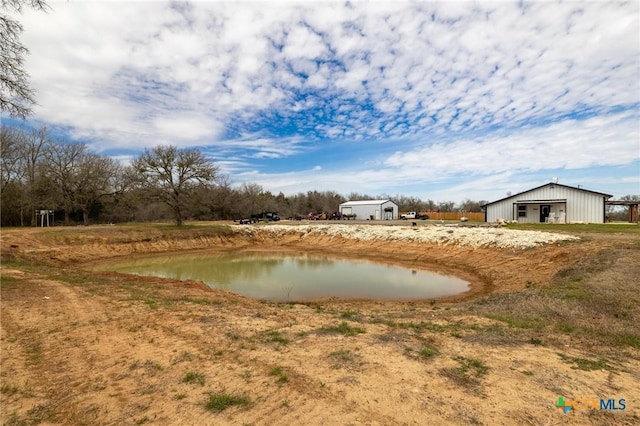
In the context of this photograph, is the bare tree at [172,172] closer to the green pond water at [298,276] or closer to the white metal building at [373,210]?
the green pond water at [298,276]

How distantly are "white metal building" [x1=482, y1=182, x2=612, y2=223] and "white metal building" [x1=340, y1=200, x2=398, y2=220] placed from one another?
19.7m

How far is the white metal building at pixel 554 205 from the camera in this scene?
2911 cm

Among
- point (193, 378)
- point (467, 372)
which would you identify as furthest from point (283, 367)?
point (467, 372)

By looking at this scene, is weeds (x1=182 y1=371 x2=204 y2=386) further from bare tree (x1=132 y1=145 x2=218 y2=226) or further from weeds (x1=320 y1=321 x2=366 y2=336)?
bare tree (x1=132 y1=145 x2=218 y2=226)

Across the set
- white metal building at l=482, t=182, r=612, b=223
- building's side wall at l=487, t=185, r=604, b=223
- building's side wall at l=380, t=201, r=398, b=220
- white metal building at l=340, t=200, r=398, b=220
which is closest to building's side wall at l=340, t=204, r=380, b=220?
white metal building at l=340, t=200, r=398, b=220

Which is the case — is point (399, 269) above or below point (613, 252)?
below

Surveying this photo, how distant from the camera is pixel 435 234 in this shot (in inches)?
939

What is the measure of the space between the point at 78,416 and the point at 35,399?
802 millimetres

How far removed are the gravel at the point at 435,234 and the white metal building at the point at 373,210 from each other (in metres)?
20.0

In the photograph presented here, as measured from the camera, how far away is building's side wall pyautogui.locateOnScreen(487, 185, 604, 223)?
95.2 feet

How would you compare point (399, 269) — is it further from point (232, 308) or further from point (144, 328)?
point (144, 328)

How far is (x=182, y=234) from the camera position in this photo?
97.1 feet

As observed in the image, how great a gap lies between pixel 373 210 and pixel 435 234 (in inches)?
1121

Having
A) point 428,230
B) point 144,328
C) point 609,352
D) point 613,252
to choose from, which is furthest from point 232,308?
point 428,230
